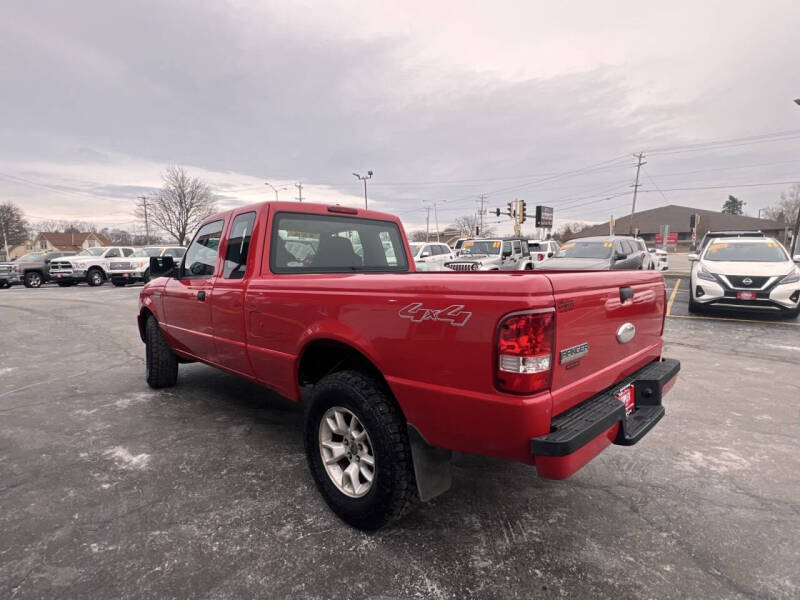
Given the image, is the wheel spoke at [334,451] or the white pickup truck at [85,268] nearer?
the wheel spoke at [334,451]

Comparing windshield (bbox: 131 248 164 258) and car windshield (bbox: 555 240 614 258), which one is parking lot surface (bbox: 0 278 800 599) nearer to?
car windshield (bbox: 555 240 614 258)

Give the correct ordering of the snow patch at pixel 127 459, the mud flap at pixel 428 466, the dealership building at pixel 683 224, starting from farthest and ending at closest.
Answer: the dealership building at pixel 683 224
the snow patch at pixel 127 459
the mud flap at pixel 428 466

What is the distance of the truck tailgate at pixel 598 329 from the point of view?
1876 millimetres

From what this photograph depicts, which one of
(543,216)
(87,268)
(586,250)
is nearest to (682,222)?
(543,216)

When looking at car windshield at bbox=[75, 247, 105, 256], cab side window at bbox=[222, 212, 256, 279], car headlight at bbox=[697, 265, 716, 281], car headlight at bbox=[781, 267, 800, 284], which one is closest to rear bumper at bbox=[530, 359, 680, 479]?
cab side window at bbox=[222, 212, 256, 279]

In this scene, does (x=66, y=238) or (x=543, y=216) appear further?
(x=66, y=238)

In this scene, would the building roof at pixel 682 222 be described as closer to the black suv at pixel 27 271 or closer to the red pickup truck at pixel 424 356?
the black suv at pixel 27 271

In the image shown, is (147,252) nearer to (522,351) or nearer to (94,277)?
(94,277)

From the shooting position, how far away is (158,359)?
4742mm

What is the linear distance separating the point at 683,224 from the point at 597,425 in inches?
3606

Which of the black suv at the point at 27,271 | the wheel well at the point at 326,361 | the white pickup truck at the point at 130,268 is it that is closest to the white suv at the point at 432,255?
the white pickup truck at the point at 130,268

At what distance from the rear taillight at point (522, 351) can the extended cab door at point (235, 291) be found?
6.76 feet

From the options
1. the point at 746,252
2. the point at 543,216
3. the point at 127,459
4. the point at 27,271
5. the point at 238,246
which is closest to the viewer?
the point at 127,459

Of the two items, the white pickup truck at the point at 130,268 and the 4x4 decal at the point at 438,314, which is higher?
the 4x4 decal at the point at 438,314
